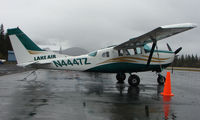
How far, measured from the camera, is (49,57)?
478 inches

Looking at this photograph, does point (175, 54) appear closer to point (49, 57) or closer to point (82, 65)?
point (82, 65)

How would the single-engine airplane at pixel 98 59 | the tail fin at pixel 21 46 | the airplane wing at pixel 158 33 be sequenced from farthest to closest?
1. the single-engine airplane at pixel 98 59
2. the tail fin at pixel 21 46
3. the airplane wing at pixel 158 33

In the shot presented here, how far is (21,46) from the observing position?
11.7 metres

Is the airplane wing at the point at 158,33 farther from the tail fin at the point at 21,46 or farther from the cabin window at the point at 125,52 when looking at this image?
the tail fin at the point at 21,46

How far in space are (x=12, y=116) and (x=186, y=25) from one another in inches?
335

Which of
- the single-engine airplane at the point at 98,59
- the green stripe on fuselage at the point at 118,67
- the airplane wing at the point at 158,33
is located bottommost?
the green stripe on fuselage at the point at 118,67

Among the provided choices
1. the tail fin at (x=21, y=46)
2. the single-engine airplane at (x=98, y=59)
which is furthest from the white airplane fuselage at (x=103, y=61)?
the tail fin at (x=21, y=46)

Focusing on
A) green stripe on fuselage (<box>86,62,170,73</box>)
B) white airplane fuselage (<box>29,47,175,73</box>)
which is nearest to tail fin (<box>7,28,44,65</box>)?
white airplane fuselage (<box>29,47,175,73</box>)

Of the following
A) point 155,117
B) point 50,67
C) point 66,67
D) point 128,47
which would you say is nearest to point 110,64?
point 128,47

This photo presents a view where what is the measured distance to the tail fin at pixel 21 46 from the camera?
38.0ft

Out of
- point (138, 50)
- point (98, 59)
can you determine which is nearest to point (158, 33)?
point (138, 50)

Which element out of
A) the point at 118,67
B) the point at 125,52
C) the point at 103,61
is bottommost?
the point at 118,67

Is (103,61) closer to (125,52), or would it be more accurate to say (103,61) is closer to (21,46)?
(125,52)

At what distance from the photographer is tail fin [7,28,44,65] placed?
1157 cm
